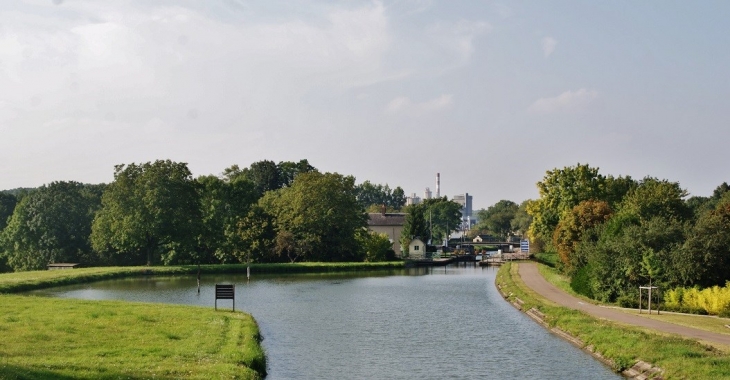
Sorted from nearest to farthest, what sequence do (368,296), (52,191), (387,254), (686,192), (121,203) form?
(368,296), (686,192), (121,203), (52,191), (387,254)

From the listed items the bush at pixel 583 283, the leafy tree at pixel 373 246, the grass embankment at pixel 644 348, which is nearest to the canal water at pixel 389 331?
the grass embankment at pixel 644 348

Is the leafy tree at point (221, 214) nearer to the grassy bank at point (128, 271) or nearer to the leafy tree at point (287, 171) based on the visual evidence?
the grassy bank at point (128, 271)

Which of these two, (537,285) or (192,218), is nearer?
(537,285)

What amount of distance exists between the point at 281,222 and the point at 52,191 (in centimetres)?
3155

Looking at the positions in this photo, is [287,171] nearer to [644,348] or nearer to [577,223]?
[577,223]

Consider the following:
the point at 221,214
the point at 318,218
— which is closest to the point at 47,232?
the point at 221,214

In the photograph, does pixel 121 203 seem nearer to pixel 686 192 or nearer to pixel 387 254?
pixel 387 254

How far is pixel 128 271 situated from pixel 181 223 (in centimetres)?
1212

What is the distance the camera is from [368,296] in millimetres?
57812

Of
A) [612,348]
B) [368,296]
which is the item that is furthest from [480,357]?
[368,296]

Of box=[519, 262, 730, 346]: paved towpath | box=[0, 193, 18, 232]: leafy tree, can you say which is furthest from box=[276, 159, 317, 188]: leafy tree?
box=[519, 262, 730, 346]: paved towpath

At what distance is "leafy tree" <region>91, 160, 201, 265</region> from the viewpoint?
92.2 meters

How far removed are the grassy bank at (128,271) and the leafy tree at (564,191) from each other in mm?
24681

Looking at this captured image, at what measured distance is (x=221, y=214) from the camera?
4060 inches
